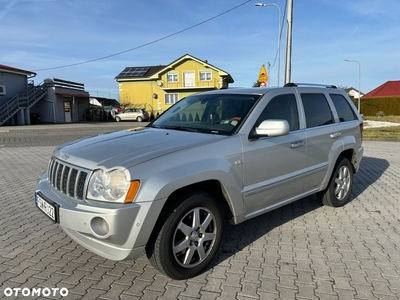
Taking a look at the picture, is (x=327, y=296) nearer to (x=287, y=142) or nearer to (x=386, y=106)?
(x=287, y=142)

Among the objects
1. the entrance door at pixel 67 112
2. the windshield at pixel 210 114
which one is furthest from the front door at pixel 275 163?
the entrance door at pixel 67 112

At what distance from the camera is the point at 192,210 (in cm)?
283

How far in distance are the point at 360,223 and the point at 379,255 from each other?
947 mm

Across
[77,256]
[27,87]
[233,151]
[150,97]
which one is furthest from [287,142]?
[150,97]

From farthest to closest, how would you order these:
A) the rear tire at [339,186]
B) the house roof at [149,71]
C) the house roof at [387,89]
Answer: the house roof at [387,89] < the house roof at [149,71] < the rear tire at [339,186]

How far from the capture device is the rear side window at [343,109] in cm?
480

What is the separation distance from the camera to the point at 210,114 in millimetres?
3844

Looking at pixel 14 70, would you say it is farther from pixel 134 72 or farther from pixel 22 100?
pixel 134 72

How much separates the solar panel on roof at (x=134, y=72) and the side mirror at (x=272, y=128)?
4142cm

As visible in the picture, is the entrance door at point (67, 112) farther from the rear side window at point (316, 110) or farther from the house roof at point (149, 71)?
the rear side window at point (316, 110)

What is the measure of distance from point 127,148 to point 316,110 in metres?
2.73

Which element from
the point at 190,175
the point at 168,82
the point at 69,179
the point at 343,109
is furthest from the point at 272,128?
the point at 168,82

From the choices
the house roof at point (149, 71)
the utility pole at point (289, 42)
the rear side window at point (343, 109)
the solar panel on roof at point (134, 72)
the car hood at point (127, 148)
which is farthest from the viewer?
the solar panel on roof at point (134, 72)

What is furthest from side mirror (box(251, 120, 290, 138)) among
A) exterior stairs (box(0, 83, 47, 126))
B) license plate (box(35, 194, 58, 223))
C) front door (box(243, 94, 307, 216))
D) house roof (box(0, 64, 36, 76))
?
house roof (box(0, 64, 36, 76))
